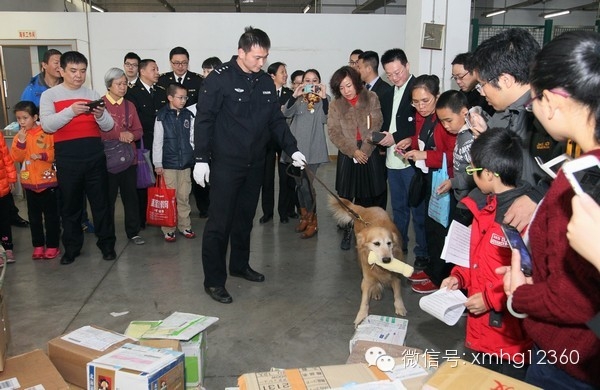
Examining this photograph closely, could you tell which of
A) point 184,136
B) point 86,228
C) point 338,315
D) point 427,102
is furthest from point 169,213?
point 427,102

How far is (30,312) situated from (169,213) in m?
1.58

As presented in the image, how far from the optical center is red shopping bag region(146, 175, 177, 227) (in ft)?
15.3

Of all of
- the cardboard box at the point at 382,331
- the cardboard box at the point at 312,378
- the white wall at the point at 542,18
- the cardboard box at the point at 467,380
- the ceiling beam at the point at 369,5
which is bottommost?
the cardboard box at the point at 382,331

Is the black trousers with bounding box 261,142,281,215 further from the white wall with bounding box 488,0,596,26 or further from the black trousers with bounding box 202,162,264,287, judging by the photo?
the white wall with bounding box 488,0,596,26

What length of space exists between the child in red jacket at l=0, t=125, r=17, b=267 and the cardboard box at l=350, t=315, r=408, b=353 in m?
3.15

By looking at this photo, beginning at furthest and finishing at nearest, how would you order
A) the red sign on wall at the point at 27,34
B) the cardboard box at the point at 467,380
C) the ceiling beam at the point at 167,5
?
the ceiling beam at the point at 167,5
the red sign on wall at the point at 27,34
the cardboard box at the point at 467,380

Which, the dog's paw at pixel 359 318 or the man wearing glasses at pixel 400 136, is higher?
the man wearing glasses at pixel 400 136

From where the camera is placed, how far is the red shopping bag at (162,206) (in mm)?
4660

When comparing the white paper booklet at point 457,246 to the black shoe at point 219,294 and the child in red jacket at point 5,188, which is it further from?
the child in red jacket at point 5,188

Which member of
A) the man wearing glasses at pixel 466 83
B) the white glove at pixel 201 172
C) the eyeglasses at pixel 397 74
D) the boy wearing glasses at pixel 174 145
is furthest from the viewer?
the boy wearing glasses at pixel 174 145

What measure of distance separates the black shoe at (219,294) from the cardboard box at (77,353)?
1.27 m

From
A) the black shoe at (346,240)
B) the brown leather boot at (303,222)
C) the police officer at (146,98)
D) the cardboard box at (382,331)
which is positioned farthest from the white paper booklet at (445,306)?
the police officer at (146,98)

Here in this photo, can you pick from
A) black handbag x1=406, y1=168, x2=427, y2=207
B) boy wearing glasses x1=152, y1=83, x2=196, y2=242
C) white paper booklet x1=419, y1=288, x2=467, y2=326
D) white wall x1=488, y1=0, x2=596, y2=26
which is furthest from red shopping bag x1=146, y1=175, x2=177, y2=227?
white wall x1=488, y1=0, x2=596, y2=26

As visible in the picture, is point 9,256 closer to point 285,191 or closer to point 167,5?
point 285,191
